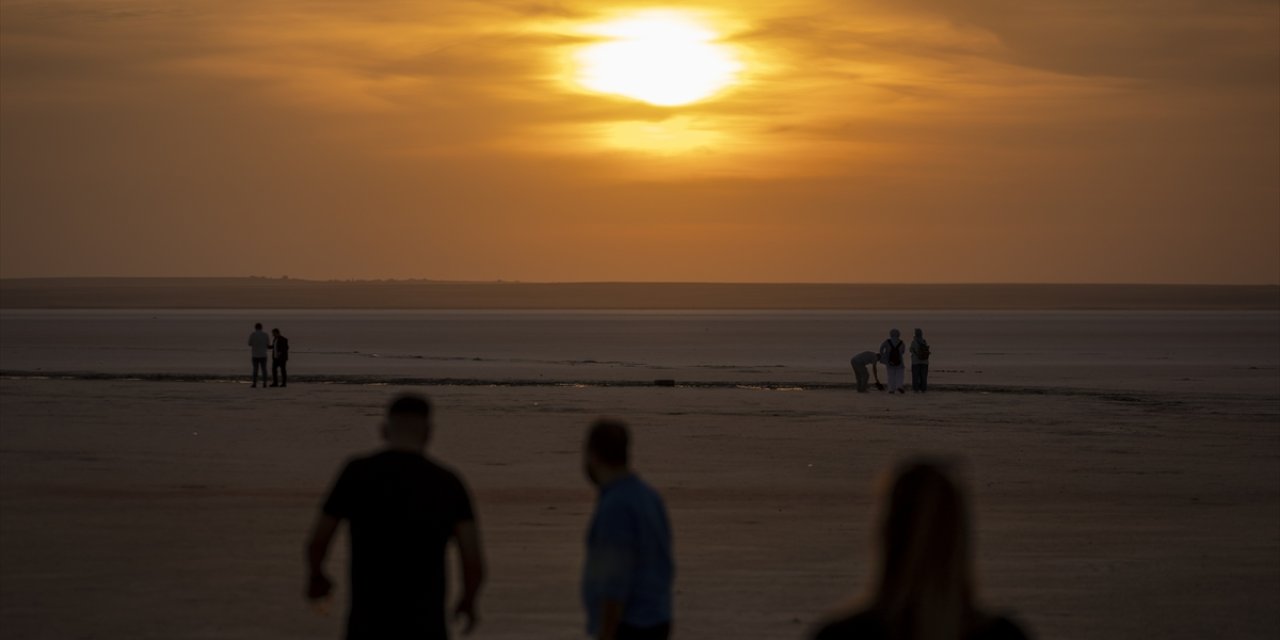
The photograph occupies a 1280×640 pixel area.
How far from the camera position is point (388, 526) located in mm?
7020

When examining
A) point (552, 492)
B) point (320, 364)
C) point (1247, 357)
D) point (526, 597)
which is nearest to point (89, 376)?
point (320, 364)

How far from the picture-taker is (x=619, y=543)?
674 centimetres

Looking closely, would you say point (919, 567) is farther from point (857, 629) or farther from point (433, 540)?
point (433, 540)

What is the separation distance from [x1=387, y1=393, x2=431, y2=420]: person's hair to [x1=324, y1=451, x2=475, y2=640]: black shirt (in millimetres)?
186

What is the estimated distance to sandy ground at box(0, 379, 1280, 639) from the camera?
12180 mm

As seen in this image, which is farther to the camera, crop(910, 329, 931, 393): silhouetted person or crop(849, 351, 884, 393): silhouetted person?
crop(849, 351, 884, 393): silhouetted person

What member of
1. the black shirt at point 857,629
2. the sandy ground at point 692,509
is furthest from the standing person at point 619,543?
the sandy ground at point 692,509

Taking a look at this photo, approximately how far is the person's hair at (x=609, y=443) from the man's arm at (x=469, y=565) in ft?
2.52

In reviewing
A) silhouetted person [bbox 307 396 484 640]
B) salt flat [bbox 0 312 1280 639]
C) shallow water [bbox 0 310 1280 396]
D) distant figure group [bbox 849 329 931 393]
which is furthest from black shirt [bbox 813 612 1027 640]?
shallow water [bbox 0 310 1280 396]

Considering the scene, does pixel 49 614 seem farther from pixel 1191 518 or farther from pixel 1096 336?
pixel 1096 336

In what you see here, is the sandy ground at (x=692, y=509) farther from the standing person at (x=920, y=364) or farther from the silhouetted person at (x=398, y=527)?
the standing person at (x=920, y=364)

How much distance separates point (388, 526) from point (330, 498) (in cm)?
30

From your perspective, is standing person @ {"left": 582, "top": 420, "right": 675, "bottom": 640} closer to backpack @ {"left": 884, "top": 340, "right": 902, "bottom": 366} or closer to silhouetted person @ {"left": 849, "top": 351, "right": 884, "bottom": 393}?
backpack @ {"left": 884, "top": 340, "right": 902, "bottom": 366}

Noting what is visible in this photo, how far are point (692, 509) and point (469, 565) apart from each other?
1110 cm
